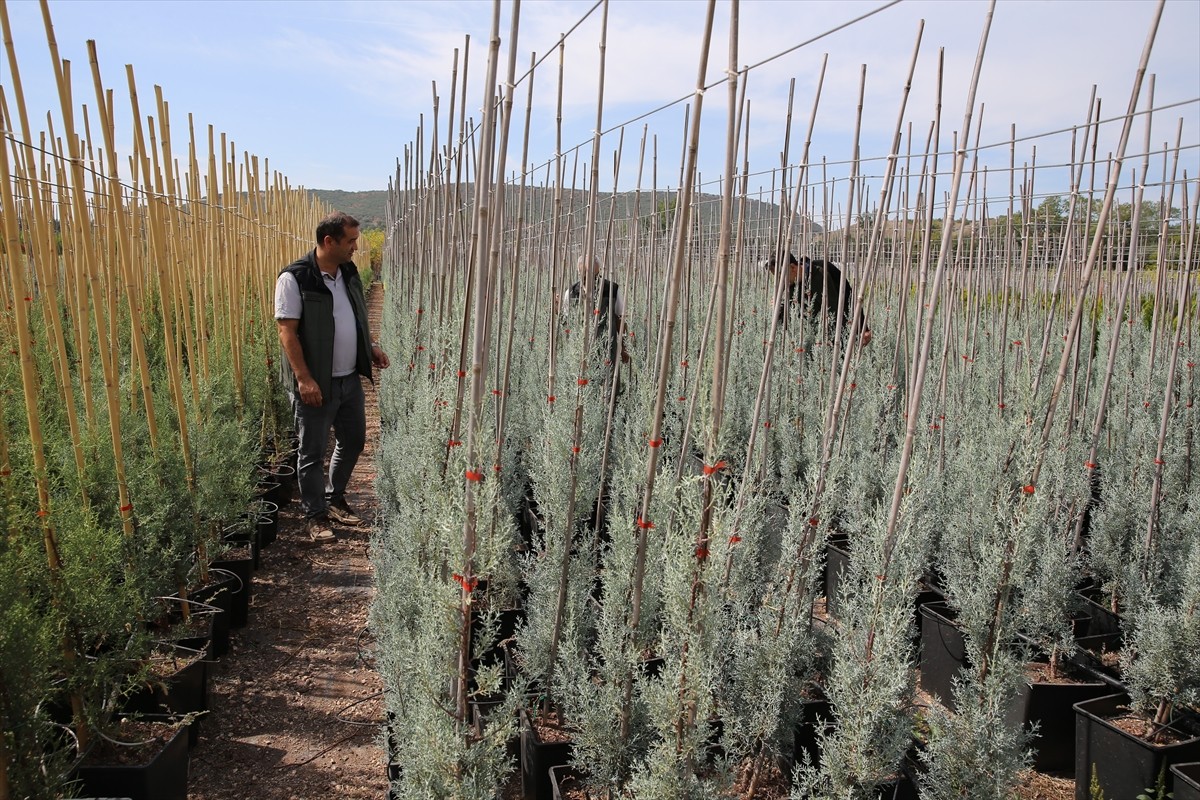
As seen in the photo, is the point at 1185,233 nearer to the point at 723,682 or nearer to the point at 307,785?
the point at 723,682

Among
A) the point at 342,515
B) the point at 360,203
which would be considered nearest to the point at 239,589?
the point at 342,515

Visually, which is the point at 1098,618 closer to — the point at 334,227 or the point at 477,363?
the point at 477,363

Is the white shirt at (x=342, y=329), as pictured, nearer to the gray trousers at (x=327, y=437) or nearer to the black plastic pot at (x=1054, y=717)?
the gray trousers at (x=327, y=437)

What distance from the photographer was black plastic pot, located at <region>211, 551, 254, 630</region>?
3.31m

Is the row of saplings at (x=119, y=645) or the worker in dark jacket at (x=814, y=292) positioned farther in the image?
the worker in dark jacket at (x=814, y=292)

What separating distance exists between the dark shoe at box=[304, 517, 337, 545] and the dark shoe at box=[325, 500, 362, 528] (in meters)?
0.10

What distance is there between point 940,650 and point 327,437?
10.6 feet

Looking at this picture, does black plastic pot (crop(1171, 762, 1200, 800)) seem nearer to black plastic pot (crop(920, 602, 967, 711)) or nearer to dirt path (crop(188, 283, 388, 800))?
black plastic pot (crop(920, 602, 967, 711))

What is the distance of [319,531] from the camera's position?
4.42 meters

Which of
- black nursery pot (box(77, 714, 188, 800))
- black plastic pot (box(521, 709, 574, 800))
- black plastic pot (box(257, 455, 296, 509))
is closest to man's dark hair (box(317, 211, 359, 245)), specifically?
black plastic pot (box(257, 455, 296, 509))

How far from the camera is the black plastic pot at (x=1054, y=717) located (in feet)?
8.48

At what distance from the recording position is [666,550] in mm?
1805

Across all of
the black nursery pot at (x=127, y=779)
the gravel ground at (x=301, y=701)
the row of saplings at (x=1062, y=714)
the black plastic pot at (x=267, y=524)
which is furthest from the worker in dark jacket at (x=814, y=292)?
the black nursery pot at (x=127, y=779)

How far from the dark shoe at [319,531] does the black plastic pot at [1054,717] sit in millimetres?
3510
